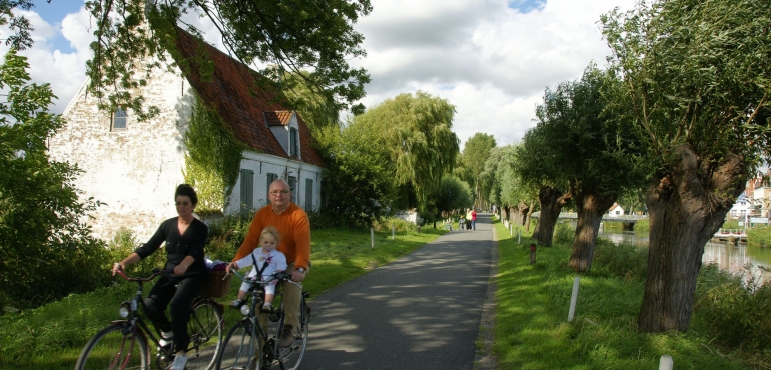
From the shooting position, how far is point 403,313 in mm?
8891

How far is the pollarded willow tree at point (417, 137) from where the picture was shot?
34844mm

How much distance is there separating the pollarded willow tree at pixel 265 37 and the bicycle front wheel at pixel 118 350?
25.2 ft

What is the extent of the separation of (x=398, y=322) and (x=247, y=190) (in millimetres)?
14803

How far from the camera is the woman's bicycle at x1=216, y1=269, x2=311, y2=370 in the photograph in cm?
479

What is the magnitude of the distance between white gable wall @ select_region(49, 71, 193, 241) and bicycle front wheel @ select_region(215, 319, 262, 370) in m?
15.4

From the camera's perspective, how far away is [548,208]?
21453 mm

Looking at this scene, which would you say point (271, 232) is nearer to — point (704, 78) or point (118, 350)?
point (118, 350)

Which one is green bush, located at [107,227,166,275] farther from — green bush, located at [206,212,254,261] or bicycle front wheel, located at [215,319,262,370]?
bicycle front wheel, located at [215,319,262,370]

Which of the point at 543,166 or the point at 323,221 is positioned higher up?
the point at 543,166

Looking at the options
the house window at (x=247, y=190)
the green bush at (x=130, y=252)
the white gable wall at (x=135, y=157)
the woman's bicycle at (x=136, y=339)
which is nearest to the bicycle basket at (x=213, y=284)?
the woman's bicycle at (x=136, y=339)

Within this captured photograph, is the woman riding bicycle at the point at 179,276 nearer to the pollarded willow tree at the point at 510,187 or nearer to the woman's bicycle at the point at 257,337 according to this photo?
the woman's bicycle at the point at 257,337

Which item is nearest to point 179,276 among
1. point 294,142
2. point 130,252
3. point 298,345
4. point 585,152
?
point 298,345

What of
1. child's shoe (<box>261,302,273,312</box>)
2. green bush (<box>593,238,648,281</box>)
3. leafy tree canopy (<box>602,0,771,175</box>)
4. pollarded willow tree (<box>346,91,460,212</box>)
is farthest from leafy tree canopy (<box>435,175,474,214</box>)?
child's shoe (<box>261,302,273,312</box>)

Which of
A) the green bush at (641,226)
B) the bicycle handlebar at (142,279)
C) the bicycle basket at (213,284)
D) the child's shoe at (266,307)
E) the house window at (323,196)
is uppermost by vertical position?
the house window at (323,196)
